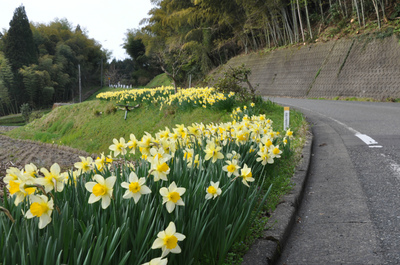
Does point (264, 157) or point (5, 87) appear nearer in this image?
point (264, 157)

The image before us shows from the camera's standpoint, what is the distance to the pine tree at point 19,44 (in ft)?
134

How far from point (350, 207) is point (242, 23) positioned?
26.2 m

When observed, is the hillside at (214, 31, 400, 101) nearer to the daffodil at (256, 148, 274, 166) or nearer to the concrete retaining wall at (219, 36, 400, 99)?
the concrete retaining wall at (219, 36, 400, 99)

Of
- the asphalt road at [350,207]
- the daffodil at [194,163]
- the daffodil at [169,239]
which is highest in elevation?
the daffodil at [194,163]

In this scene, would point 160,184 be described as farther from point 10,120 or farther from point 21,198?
point 10,120

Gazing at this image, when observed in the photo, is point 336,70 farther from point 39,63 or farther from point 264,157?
point 39,63

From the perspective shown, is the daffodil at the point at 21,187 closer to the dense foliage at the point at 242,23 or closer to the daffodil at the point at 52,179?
the daffodil at the point at 52,179

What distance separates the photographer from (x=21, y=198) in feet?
4.69

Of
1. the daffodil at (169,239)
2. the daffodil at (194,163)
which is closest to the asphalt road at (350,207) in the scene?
the daffodil at (194,163)

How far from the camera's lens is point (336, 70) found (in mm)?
16203

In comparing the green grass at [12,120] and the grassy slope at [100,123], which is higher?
the green grass at [12,120]

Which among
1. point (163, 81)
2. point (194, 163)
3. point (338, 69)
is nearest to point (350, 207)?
point (194, 163)

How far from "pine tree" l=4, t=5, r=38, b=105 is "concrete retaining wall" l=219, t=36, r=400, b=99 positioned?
33020 mm

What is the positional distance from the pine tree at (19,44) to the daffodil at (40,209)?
4670 centimetres
